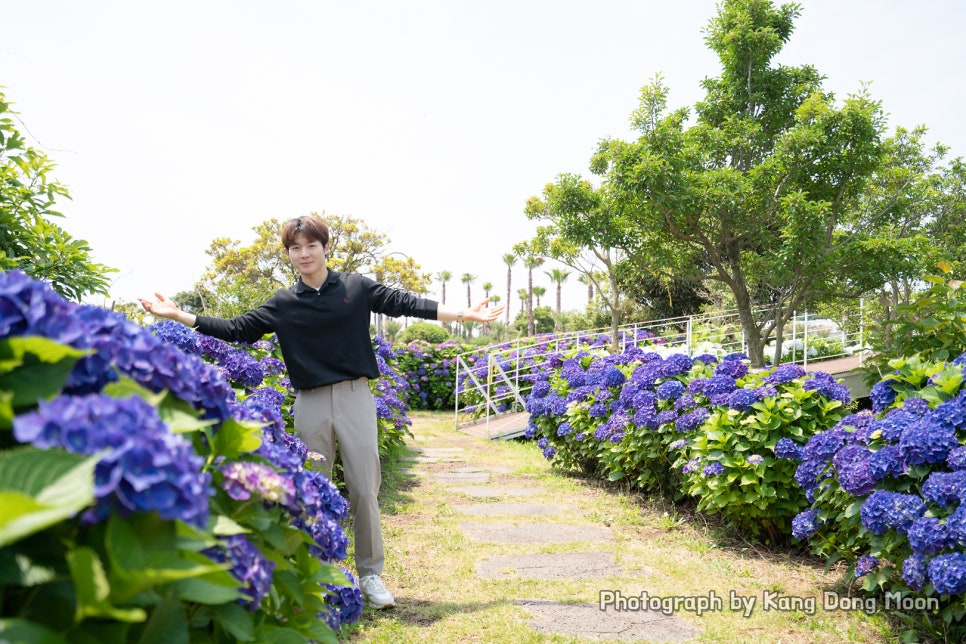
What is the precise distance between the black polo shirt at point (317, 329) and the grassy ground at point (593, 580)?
1123 millimetres

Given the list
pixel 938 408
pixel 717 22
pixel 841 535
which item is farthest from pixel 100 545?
pixel 717 22

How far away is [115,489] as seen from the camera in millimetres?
832

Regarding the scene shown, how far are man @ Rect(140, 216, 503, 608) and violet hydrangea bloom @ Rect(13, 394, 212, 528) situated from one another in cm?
230

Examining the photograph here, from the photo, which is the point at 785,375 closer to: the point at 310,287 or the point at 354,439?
the point at 354,439

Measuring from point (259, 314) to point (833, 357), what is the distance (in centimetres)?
1275

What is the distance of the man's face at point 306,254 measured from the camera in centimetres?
320

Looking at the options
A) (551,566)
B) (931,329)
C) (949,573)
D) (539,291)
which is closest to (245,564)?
(949,573)

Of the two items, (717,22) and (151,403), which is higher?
(717,22)

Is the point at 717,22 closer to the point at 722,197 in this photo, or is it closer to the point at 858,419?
the point at 722,197

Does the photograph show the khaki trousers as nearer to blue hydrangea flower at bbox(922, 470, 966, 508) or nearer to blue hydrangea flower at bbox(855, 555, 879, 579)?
blue hydrangea flower at bbox(855, 555, 879, 579)

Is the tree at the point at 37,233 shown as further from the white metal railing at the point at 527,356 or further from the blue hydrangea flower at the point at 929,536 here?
the white metal railing at the point at 527,356

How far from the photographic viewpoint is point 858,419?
338cm

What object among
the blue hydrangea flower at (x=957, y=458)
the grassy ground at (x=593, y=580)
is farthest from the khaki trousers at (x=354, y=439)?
the blue hydrangea flower at (x=957, y=458)

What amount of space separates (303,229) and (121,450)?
8.16 feet
